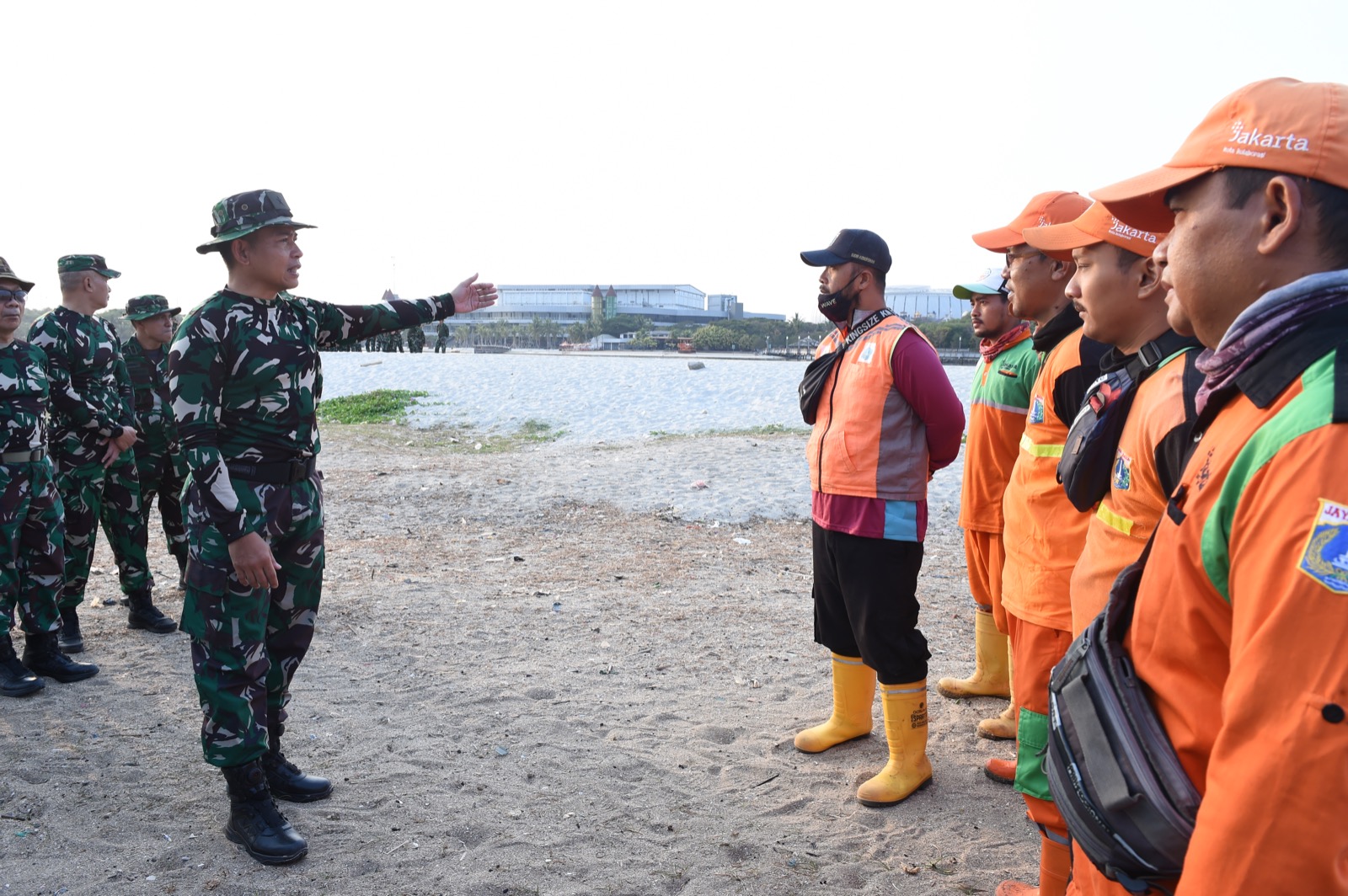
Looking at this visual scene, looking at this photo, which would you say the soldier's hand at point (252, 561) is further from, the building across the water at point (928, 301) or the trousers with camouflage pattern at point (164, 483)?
the building across the water at point (928, 301)

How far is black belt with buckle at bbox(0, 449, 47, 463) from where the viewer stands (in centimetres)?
494

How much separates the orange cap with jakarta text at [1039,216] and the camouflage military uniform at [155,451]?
5588mm

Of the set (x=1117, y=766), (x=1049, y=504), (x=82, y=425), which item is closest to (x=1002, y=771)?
(x=1049, y=504)

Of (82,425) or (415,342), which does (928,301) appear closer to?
(415,342)

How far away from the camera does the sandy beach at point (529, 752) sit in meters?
3.30

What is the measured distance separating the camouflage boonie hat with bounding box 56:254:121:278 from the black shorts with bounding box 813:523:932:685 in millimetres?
5319

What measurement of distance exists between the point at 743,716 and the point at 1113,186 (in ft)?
12.2

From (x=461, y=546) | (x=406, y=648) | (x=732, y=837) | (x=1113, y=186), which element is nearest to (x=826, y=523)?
(x=732, y=837)

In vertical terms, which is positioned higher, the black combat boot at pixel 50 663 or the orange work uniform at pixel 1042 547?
the orange work uniform at pixel 1042 547

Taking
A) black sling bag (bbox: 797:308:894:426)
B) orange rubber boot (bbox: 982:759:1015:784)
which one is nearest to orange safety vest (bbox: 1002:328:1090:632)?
black sling bag (bbox: 797:308:894:426)

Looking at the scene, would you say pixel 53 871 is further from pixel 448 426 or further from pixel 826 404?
pixel 448 426

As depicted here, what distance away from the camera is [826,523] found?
3.98 meters

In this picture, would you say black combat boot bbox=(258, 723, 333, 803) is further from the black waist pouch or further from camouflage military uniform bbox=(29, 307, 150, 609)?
the black waist pouch

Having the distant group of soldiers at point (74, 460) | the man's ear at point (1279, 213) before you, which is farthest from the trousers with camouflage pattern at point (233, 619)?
the man's ear at point (1279, 213)
